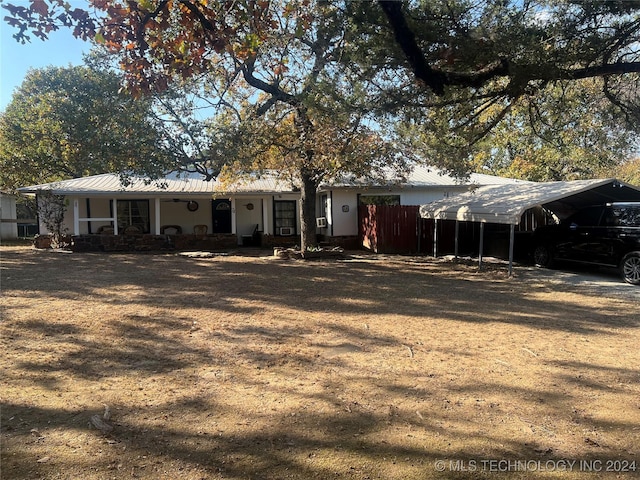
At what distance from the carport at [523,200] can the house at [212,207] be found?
3534mm

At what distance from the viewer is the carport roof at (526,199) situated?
1103 centimetres

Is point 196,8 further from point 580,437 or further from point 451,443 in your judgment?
point 580,437

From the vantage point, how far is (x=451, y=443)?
10.2 feet

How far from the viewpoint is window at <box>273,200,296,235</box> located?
21094 mm

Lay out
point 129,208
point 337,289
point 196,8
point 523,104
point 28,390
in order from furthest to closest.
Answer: point 129,208, point 523,104, point 337,289, point 196,8, point 28,390

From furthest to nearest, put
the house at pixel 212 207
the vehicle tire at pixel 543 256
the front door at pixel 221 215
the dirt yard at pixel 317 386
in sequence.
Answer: the front door at pixel 221 215, the house at pixel 212 207, the vehicle tire at pixel 543 256, the dirt yard at pixel 317 386

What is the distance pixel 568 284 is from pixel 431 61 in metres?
5.94

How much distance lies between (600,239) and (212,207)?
15.7m

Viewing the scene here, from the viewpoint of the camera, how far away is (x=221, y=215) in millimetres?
21172

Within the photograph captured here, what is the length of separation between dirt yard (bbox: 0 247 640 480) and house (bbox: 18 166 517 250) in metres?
9.57

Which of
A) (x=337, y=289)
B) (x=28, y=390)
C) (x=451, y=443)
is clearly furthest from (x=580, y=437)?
(x=337, y=289)

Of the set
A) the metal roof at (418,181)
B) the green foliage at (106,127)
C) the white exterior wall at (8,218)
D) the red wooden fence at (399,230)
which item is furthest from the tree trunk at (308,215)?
the white exterior wall at (8,218)

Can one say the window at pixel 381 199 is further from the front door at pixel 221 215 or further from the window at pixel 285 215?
the front door at pixel 221 215

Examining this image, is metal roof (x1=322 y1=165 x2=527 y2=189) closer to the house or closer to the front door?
the house
